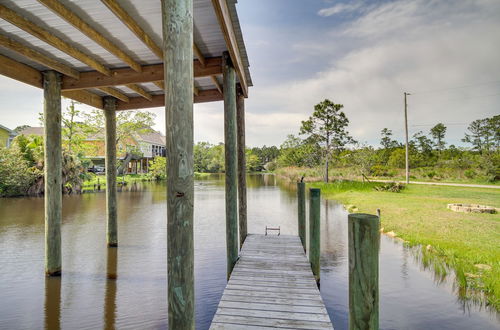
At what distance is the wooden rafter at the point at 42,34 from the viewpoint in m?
3.38

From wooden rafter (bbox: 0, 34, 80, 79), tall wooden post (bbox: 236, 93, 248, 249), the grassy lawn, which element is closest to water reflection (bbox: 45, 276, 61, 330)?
tall wooden post (bbox: 236, 93, 248, 249)

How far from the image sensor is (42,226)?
32.3ft

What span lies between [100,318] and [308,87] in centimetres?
2480

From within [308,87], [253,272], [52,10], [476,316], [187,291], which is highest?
[308,87]

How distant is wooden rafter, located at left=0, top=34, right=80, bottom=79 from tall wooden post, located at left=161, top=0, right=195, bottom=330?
3.68 metres

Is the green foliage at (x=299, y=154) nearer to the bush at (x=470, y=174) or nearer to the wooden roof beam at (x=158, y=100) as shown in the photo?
the bush at (x=470, y=174)

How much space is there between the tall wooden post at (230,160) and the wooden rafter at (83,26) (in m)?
1.89

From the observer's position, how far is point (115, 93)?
6867 mm

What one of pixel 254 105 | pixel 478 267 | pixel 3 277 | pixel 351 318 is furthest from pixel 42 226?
pixel 254 105

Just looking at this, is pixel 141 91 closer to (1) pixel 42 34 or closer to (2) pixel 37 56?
(2) pixel 37 56

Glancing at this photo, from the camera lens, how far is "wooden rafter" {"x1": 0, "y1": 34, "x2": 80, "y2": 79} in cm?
404

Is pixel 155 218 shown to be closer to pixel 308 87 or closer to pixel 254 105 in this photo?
pixel 308 87

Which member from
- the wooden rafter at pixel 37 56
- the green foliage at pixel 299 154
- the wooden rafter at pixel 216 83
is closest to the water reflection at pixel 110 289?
the wooden rafter at pixel 37 56

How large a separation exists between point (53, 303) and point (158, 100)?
5302 mm
